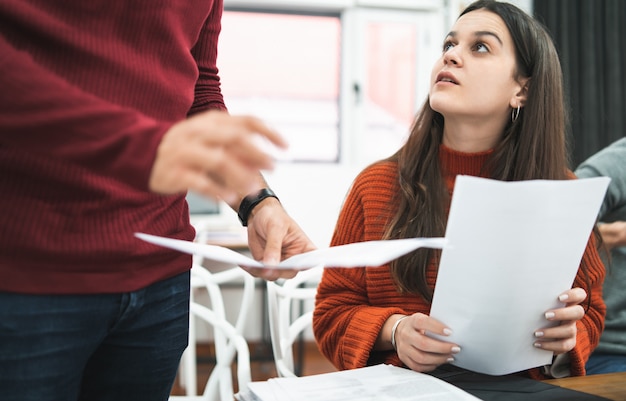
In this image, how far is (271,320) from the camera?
68.0 inches

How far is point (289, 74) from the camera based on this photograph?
458 centimetres

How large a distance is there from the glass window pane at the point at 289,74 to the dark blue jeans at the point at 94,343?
3.57 metres

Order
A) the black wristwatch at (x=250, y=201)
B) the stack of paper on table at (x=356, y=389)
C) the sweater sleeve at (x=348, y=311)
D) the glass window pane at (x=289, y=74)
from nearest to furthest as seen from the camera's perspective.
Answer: the stack of paper on table at (x=356, y=389), the black wristwatch at (x=250, y=201), the sweater sleeve at (x=348, y=311), the glass window pane at (x=289, y=74)

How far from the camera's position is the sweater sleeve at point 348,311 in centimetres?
121

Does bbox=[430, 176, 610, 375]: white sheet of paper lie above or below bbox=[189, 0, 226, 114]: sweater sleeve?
below

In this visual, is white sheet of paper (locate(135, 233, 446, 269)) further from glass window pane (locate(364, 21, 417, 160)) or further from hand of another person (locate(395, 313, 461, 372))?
glass window pane (locate(364, 21, 417, 160))

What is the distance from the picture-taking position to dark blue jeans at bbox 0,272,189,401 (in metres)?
0.75

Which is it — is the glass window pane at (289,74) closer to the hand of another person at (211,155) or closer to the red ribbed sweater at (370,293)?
the red ribbed sweater at (370,293)

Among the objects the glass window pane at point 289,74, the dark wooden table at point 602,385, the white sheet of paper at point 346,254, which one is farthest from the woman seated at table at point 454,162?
the glass window pane at point 289,74

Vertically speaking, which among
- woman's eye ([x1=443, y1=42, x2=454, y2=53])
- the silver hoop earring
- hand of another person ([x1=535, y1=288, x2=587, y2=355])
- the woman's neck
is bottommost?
hand of another person ([x1=535, y1=288, x2=587, y2=355])

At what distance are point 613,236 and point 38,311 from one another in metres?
1.34

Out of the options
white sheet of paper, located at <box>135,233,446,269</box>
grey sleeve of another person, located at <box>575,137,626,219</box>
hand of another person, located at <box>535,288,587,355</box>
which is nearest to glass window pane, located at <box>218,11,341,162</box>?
grey sleeve of another person, located at <box>575,137,626,219</box>

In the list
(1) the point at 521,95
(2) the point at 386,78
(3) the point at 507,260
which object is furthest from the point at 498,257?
(2) the point at 386,78

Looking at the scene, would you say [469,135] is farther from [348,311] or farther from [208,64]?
[208,64]
